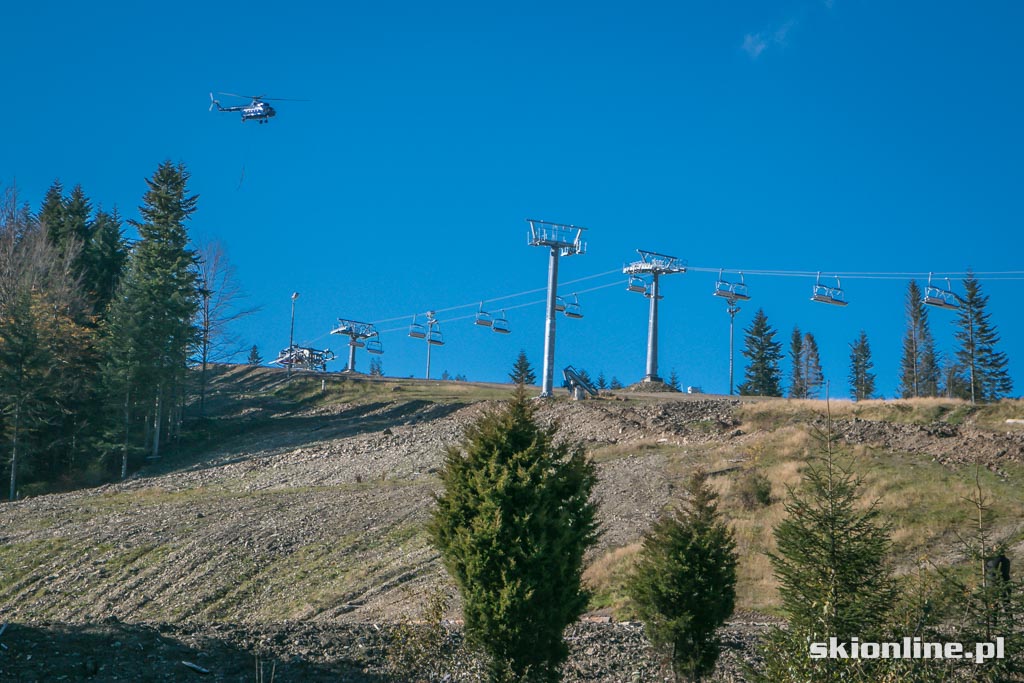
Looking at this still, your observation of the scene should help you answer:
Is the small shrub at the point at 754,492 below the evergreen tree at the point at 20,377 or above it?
below

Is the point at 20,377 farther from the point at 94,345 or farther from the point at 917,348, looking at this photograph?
the point at 917,348

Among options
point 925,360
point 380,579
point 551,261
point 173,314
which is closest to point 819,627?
point 380,579

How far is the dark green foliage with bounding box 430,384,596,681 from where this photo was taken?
1181cm

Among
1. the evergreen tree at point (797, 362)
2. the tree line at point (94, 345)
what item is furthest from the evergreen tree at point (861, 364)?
the tree line at point (94, 345)

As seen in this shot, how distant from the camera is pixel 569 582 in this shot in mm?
12305

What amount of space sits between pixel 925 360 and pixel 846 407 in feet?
174

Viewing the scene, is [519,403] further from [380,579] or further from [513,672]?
[380,579]

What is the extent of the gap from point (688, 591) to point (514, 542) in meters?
3.11

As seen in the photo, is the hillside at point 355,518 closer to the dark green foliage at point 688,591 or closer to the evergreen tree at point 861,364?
A: the dark green foliage at point 688,591

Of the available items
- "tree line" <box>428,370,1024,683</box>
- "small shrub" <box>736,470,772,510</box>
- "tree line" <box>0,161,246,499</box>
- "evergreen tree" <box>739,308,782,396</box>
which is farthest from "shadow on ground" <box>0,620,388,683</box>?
"evergreen tree" <box>739,308,782,396</box>

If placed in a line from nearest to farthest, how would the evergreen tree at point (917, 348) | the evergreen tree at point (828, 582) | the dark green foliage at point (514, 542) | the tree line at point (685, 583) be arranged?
the evergreen tree at point (828, 582) < the tree line at point (685, 583) < the dark green foliage at point (514, 542) < the evergreen tree at point (917, 348)

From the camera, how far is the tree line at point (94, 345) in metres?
44.7

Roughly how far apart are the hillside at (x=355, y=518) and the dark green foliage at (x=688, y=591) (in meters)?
1.23

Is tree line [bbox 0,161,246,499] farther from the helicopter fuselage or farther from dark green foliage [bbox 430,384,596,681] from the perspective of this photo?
dark green foliage [bbox 430,384,596,681]
